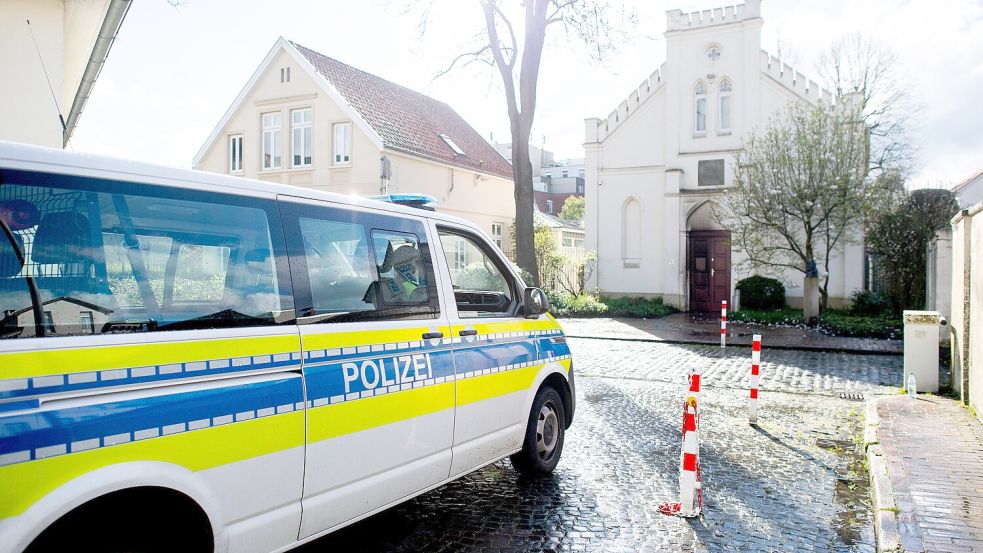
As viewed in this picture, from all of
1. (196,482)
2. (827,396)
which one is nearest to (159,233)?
(196,482)

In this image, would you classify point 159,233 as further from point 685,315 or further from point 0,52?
point 685,315

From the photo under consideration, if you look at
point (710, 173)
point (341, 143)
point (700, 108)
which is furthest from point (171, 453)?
point (700, 108)

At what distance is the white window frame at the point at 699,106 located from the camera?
24734 mm

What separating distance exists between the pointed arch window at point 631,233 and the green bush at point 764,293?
4.33m

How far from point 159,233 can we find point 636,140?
79.9 ft

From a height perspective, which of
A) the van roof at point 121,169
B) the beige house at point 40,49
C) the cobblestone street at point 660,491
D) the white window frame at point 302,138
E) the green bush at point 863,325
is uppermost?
the white window frame at point 302,138

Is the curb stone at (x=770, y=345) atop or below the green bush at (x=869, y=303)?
below

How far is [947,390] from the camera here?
9.41 meters

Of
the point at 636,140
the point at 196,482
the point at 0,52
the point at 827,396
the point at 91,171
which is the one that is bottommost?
the point at 827,396

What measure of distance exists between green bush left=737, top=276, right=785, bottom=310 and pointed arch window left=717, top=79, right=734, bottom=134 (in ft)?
18.2

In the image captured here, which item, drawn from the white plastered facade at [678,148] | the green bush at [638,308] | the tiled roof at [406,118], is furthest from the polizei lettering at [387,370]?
the white plastered facade at [678,148]

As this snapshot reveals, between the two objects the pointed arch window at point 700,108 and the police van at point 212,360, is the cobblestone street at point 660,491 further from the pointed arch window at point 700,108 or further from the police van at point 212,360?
the pointed arch window at point 700,108

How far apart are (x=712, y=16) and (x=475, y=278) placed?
73.4 ft

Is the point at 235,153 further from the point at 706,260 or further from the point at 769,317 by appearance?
the point at 769,317
